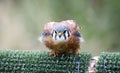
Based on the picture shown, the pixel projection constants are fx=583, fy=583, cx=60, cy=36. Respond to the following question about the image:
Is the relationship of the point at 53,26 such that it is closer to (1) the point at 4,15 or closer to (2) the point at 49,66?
(2) the point at 49,66

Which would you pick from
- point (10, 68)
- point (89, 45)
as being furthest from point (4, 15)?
point (10, 68)

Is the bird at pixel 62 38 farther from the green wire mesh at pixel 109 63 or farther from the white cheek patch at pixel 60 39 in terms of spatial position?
the green wire mesh at pixel 109 63

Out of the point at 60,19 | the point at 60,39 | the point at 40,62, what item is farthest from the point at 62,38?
A: the point at 60,19

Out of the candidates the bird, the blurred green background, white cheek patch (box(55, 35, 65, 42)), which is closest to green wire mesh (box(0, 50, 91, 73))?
the bird

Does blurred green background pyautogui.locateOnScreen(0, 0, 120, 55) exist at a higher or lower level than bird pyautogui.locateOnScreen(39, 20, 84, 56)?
Result: higher

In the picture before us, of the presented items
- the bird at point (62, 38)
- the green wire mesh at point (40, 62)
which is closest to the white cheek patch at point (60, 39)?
the bird at point (62, 38)

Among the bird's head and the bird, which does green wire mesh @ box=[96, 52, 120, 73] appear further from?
the bird's head
